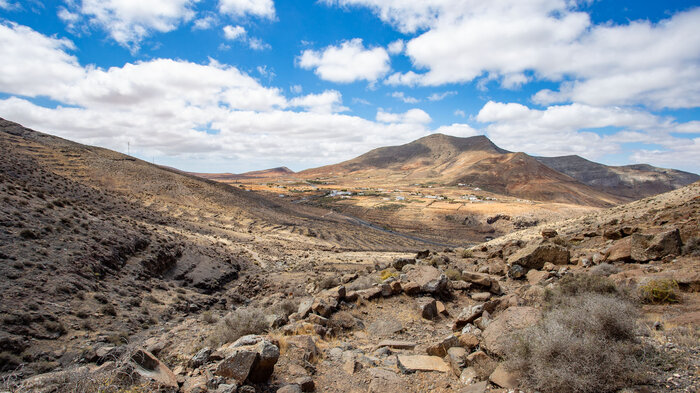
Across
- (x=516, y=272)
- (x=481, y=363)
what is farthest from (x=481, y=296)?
(x=481, y=363)

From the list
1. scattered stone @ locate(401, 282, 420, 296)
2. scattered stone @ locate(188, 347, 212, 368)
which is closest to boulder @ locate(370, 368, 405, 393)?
scattered stone @ locate(188, 347, 212, 368)

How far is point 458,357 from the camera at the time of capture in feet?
18.8

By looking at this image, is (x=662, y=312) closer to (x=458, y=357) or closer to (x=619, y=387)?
(x=619, y=387)

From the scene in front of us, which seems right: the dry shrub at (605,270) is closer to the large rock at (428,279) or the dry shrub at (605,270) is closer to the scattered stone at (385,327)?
the large rock at (428,279)

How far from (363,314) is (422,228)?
4671 cm

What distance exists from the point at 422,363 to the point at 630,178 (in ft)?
575

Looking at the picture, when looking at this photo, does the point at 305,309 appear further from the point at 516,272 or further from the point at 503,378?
the point at 516,272

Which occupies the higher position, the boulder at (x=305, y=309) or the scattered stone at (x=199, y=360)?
the scattered stone at (x=199, y=360)

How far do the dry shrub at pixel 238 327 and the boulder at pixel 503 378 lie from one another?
208 inches

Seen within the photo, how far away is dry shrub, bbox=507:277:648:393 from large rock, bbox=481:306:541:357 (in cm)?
44

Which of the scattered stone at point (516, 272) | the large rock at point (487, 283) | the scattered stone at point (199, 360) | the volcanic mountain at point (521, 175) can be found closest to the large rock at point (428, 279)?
the large rock at point (487, 283)

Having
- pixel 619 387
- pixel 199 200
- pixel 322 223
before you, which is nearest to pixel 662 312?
pixel 619 387

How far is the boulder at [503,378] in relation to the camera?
449 centimetres

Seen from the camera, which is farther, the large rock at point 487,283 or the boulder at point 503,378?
the large rock at point 487,283
